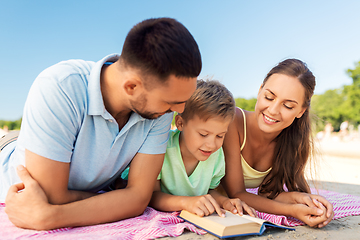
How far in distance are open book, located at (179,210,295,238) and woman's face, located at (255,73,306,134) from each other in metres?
1.08

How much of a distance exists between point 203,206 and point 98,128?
101 centimetres

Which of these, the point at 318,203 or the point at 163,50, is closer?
the point at 163,50

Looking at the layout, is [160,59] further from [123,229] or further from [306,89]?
[306,89]

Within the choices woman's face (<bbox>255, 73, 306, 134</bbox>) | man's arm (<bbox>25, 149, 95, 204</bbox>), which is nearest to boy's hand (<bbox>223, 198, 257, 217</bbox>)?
woman's face (<bbox>255, 73, 306, 134</bbox>)

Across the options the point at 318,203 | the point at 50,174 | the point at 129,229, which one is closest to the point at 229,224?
the point at 129,229

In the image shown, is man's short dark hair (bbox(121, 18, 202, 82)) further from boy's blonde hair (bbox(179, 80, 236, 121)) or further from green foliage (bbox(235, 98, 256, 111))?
green foliage (bbox(235, 98, 256, 111))

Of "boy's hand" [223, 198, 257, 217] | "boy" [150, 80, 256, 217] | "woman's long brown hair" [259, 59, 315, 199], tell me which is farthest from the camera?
"woman's long brown hair" [259, 59, 315, 199]

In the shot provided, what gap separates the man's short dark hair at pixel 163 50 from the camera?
6.11 ft

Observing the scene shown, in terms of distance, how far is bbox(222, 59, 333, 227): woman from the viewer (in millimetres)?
2711

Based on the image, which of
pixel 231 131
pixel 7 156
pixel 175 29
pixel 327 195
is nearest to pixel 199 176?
pixel 231 131

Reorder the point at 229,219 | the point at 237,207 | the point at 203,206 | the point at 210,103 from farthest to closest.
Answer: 1. the point at 210,103
2. the point at 237,207
3. the point at 203,206
4. the point at 229,219

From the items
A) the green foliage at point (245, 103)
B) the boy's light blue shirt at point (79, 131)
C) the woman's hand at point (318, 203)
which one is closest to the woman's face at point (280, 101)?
the woman's hand at point (318, 203)

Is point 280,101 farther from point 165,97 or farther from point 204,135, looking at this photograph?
point 165,97

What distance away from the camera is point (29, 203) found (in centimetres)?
181
